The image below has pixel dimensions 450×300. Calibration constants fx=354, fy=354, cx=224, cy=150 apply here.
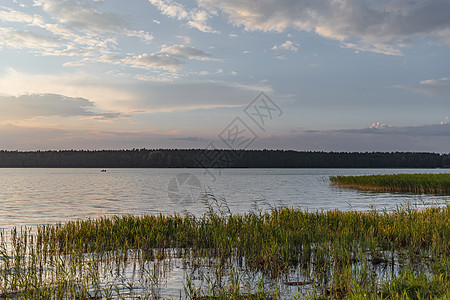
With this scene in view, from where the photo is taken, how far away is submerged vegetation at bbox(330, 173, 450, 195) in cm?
4406

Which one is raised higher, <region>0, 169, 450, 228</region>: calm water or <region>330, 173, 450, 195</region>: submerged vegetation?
<region>330, 173, 450, 195</region>: submerged vegetation

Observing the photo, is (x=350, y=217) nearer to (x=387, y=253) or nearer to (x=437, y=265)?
(x=387, y=253)

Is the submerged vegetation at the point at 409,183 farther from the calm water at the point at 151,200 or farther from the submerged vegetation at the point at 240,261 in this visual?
the submerged vegetation at the point at 240,261

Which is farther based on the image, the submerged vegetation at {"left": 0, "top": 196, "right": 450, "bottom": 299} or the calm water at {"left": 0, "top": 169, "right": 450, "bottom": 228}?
the calm water at {"left": 0, "top": 169, "right": 450, "bottom": 228}

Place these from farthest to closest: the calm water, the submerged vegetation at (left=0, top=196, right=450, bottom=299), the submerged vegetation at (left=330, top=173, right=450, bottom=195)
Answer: the submerged vegetation at (left=330, top=173, right=450, bottom=195) → the calm water → the submerged vegetation at (left=0, top=196, right=450, bottom=299)

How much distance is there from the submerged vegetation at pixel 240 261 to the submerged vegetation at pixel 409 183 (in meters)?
35.1

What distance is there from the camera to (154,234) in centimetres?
1358

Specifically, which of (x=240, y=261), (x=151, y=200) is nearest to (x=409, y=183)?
(x=151, y=200)

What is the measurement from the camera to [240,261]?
10.7 m

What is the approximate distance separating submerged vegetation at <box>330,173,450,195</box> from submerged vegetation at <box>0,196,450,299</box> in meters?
35.1

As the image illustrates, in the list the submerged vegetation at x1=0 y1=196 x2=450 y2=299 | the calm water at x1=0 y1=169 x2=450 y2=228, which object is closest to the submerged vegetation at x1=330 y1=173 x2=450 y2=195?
the calm water at x1=0 y1=169 x2=450 y2=228

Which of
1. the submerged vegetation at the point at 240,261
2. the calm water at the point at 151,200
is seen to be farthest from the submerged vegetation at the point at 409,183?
the submerged vegetation at the point at 240,261

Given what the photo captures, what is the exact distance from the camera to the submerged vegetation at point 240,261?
7.63m

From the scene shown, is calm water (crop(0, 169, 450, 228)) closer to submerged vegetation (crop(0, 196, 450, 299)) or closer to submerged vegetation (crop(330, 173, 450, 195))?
submerged vegetation (crop(0, 196, 450, 299))
